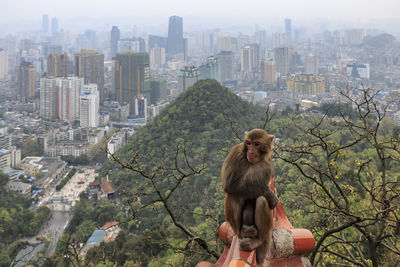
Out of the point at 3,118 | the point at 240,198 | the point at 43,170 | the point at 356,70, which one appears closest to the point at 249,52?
the point at 356,70

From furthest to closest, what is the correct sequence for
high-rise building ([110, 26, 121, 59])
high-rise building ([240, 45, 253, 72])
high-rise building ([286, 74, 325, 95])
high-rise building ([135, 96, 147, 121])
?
1. high-rise building ([110, 26, 121, 59])
2. high-rise building ([240, 45, 253, 72])
3. high-rise building ([135, 96, 147, 121])
4. high-rise building ([286, 74, 325, 95])

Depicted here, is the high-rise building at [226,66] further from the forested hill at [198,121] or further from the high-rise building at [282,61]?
the forested hill at [198,121]

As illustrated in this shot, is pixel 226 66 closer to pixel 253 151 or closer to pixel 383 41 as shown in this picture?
pixel 383 41

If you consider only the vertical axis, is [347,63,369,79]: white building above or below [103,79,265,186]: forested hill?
above

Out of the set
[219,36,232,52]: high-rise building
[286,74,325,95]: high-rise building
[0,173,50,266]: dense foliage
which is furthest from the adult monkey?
[219,36,232,52]: high-rise building

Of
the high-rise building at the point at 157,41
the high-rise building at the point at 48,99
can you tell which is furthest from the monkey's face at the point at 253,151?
the high-rise building at the point at 157,41

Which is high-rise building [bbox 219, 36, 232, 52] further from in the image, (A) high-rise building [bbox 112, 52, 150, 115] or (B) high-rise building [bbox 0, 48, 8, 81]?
(B) high-rise building [bbox 0, 48, 8, 81]

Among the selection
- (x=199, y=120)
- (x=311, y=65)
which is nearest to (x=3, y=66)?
(x=311, y=65)
